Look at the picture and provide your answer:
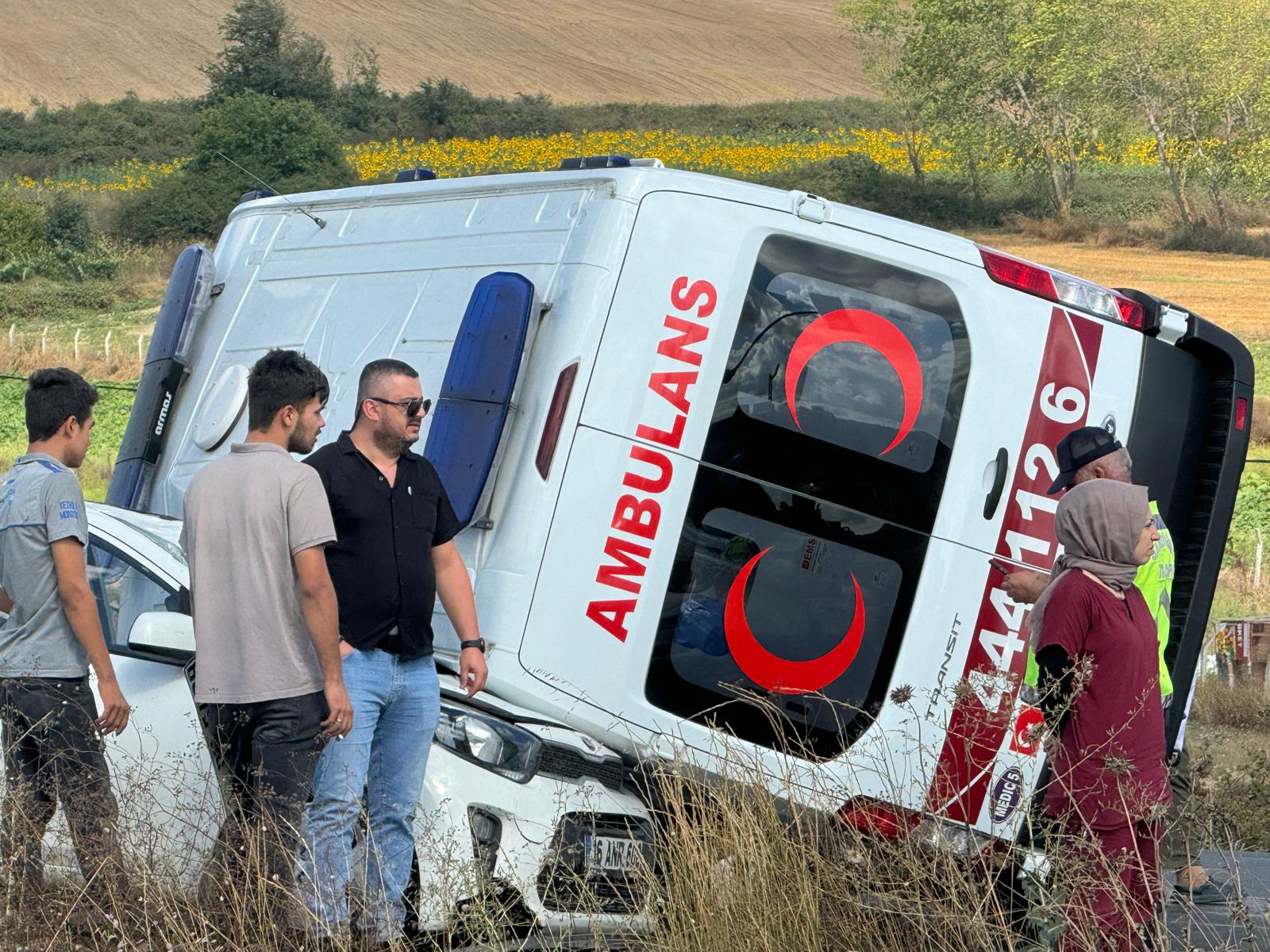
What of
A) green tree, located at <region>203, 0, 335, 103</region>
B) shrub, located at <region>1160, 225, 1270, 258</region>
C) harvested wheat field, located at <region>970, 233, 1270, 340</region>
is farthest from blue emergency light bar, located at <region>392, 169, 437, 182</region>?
green tree, located at <region>203, 0, 335, 103</region>

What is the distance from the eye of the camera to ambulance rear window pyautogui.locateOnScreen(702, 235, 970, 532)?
4.31 metres

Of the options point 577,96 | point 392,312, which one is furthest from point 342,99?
point 392,312

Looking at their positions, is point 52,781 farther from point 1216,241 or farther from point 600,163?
point 1216,241

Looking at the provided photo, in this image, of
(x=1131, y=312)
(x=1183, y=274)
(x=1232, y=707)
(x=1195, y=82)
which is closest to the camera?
(x=1131, y=312)

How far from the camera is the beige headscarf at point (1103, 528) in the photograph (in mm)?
3637

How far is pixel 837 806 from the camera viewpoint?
13.5ft

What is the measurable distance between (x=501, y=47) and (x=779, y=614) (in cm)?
6149

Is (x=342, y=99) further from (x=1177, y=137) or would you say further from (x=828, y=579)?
(x=828, y=579)

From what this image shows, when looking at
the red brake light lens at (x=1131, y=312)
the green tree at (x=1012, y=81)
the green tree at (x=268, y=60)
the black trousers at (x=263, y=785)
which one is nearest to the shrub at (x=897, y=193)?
the green tree at (x=1012, y=81)

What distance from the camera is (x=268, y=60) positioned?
58344mm

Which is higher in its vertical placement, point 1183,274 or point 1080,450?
point 1183,274

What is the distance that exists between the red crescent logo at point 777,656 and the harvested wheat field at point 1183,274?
25068 millimetres

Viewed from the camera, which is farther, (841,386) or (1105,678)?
(841,386)

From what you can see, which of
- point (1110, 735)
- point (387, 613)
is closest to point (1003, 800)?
point (1110, 735)
